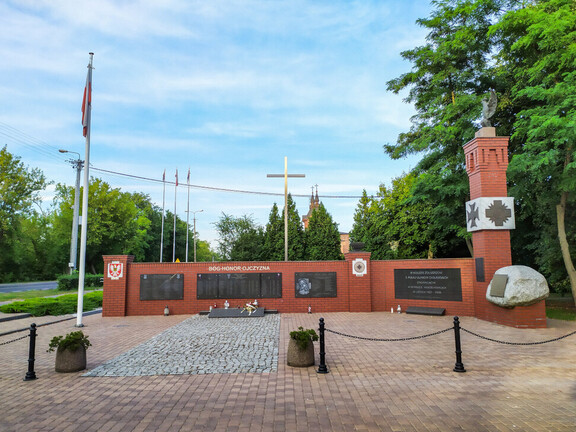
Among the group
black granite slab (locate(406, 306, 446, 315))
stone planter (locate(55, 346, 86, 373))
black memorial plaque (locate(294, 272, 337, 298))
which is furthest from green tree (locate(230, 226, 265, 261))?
stone planter (locate(55, 346, 86, 373))

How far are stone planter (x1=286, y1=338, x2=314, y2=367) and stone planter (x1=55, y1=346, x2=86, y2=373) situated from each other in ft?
14.9

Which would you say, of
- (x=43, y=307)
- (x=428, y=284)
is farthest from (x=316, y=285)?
(x=43, y=307)

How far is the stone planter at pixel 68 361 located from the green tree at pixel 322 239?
90.4 feet

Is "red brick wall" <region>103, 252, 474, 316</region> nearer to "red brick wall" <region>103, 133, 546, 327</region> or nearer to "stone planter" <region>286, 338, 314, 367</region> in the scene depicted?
"red brick wall" <region>103, 133, 546, 327</region>

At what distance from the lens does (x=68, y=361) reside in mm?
7988

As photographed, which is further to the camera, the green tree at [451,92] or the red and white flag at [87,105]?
the green tree at [451,92]

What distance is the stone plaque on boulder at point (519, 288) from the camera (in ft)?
40.9

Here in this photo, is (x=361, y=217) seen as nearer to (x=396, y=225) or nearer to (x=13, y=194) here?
(x=396, y=225)

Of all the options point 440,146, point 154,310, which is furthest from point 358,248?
point 154,310

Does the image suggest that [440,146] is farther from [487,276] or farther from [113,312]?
[113,312]

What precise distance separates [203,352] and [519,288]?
34.4 feet

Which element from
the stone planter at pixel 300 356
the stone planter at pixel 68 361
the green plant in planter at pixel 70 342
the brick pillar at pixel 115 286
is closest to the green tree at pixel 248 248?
the brick pillar at pixel 115 286

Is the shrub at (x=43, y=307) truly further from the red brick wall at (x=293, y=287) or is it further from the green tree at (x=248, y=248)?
the green tree at (x=248, y=248)

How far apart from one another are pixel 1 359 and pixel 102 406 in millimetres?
5361
